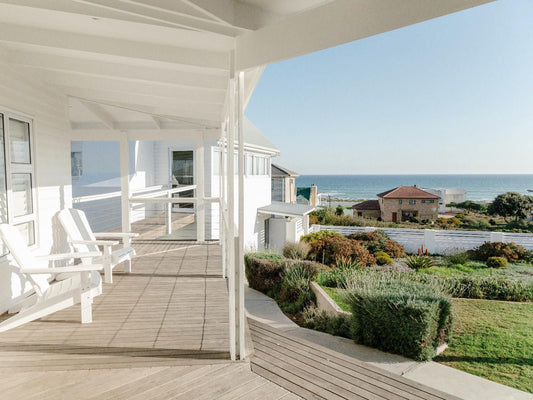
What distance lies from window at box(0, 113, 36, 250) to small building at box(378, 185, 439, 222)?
27.9 meters

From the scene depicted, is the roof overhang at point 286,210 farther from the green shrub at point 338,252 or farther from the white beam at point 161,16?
the white beam at point 161,16

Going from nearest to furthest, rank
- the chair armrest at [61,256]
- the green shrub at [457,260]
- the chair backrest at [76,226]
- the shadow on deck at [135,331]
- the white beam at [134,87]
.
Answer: the shadow on deck at [135,331] → the chair armrest at [61,256] → the white beam at [134,87] → the chair backrest at [76,226] → the green shrub at [457,260]

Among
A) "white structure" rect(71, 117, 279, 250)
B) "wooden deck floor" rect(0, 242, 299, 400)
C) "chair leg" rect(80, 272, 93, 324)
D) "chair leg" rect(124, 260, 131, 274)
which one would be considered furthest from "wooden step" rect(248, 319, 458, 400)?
"white structure" rect(71, 117, 279, 250)

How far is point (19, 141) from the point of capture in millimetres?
4289

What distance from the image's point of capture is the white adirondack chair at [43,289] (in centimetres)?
337

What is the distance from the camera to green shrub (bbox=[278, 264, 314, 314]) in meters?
7.61

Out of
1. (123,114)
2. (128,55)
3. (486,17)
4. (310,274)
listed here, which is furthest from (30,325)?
(486,17)

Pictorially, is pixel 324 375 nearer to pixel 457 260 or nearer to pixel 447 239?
pixel 457 260

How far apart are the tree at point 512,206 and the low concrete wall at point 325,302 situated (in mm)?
24971

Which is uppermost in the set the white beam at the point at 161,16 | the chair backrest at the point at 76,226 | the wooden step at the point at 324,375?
the white beam at the point at 161,16

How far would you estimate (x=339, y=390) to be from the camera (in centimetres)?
260

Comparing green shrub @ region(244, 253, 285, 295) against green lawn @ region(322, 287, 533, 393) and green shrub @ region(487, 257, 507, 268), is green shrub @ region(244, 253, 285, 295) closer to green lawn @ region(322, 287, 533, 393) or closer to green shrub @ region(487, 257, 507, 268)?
green lawn @ region(322, 287, 533, 393)

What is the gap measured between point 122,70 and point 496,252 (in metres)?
14.2

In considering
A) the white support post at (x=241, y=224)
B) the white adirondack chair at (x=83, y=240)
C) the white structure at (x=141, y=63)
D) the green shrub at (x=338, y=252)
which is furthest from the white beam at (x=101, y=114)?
the green shrub at (x=338, y=252)
